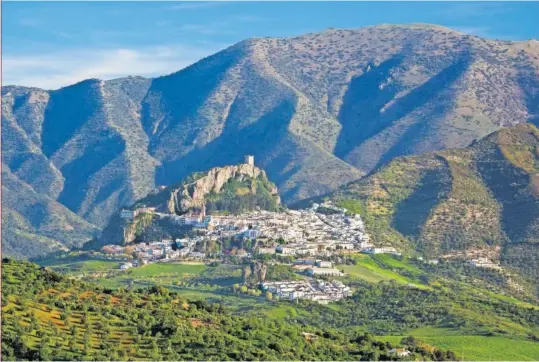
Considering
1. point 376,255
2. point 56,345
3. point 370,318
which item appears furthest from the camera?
point 376,255

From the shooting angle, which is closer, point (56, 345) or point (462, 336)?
point (56, 345)

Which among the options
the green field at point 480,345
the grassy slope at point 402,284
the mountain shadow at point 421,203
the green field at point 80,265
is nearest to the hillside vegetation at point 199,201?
the green field at point 80,265

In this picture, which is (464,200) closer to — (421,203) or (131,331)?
(421,203)

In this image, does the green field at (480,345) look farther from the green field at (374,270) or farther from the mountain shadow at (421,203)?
the mountain shadow at (421,203)

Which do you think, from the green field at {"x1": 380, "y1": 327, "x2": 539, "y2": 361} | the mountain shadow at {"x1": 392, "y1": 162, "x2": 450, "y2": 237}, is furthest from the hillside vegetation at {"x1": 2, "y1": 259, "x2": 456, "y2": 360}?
the mountain shadow at {"x1": 392, "y1": 162, "x2": 450, "y2": 237}

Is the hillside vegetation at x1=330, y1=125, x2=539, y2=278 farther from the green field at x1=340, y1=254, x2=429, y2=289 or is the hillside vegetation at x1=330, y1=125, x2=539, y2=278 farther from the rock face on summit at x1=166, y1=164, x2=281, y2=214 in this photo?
the rock face on summit at x1=166, y1=164, x2=281, y2=214

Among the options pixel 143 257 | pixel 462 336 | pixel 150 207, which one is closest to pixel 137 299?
pixel 462 336

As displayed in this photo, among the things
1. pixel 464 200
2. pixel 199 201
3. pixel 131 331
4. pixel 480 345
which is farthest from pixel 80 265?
pixel 131 331

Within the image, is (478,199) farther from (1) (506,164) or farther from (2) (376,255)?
(2) (376,255)
